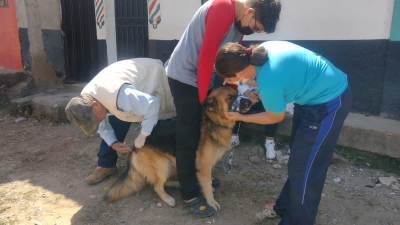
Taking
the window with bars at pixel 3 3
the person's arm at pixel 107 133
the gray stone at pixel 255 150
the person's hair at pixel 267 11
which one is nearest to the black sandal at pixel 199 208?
the person's arm at pixel 107 133

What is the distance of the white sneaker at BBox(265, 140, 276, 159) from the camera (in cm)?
402

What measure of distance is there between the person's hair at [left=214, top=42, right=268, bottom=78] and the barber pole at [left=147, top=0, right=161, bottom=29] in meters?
3.96

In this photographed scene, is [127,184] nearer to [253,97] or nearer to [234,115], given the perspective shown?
[234,115]

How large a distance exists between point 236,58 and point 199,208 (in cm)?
154

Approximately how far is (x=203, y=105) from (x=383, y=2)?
2.42 metres

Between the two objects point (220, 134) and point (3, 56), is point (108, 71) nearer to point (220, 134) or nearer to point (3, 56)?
point (220, 134)

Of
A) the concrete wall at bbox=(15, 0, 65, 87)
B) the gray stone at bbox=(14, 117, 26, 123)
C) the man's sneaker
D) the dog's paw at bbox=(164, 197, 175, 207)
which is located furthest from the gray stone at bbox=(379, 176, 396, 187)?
the concrete wall at bbox=(15, 0, 65, 87)

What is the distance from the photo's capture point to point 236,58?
6.79 feet

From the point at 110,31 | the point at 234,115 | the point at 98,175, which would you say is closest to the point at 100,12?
the point at 110,31

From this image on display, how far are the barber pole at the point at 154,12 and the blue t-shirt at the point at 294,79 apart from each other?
3886 millimetres

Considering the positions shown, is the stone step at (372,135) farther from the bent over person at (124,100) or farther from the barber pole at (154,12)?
the barber pole at (154,12)

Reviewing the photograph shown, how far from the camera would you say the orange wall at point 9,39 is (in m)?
8.09

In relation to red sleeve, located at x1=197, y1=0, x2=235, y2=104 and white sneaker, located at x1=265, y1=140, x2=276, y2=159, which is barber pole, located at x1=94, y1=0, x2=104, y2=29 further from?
red sleeve, located at x1=197, y1=0, x2=235, y2=104

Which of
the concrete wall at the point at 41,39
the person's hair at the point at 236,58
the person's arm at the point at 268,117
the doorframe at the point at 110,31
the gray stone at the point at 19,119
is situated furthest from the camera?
the concrete wall at the point at 41,39
